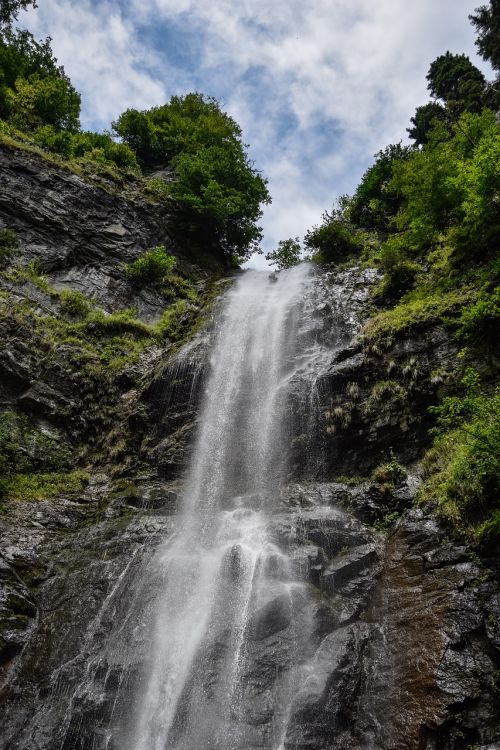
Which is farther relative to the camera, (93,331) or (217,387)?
(93,331)

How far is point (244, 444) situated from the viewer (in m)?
11.6

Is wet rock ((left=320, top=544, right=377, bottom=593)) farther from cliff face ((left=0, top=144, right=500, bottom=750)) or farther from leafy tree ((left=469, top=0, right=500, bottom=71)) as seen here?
leafy tree ((left=469, top=0, right=500, bottom=71))

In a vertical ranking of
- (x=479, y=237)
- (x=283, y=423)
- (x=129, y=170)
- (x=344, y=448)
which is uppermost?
(x=129, y=170)

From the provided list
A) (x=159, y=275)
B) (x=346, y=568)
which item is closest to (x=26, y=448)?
(x=346, y=568)

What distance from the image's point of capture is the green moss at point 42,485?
35.1 feet

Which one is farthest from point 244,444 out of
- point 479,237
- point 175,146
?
point 175,146

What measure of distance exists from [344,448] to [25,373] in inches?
351

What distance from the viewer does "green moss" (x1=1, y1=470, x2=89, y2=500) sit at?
1070cm

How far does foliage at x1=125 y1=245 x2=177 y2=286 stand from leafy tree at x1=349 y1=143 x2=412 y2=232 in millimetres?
9886

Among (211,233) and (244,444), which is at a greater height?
(211,233)

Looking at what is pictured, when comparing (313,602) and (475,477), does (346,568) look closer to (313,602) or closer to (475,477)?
(313,602)

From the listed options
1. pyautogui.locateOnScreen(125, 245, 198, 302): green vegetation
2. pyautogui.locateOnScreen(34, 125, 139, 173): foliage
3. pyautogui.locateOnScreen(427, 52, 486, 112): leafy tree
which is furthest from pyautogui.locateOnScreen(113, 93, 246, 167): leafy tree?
pyautogui.locateOnScreen(427, 52, 486, 112): leafy tree

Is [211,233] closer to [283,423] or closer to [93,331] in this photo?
[93,331]

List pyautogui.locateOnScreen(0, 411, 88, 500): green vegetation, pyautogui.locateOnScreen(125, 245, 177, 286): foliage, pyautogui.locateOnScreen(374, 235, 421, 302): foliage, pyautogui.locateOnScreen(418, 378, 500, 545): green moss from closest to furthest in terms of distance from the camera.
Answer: pyautogui.locateOnScreen(418, 378, 500, 545): green moss
pyautogui.locateOnScreen(0, 411, 88, 500): green vegetation
pyautogui.locateOnScreen(374, 235, 421, 302): foliage
pyautogui.locateOnScreen(125, 245, 177, 286): foliage
